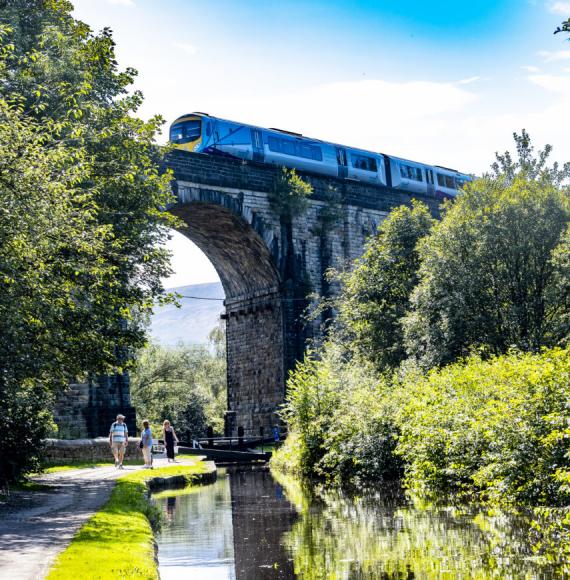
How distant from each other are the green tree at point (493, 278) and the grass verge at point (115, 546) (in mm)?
12839

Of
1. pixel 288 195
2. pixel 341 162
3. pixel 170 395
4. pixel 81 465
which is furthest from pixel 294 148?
pixel 170 395

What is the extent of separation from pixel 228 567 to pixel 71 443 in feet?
54.3

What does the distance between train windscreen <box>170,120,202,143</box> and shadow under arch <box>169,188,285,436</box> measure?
2.44 metres

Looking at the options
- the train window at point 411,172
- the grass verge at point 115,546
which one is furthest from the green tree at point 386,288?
the grass verge at point 115,546

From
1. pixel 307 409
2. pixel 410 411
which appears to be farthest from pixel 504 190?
pixel 410 411

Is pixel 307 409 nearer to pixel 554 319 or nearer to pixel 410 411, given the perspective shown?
pixel 410 411

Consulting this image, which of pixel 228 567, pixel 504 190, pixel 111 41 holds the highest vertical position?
pixel 111 41

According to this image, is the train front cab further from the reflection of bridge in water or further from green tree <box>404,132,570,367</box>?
the reflection of bridge in water

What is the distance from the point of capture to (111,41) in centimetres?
2300

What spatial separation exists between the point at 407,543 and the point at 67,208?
7.86m

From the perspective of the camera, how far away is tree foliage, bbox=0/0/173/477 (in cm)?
1360

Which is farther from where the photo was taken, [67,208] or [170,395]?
[170,395]

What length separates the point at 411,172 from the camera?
4319cm

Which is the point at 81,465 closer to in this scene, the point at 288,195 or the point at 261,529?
the point at 261,529
